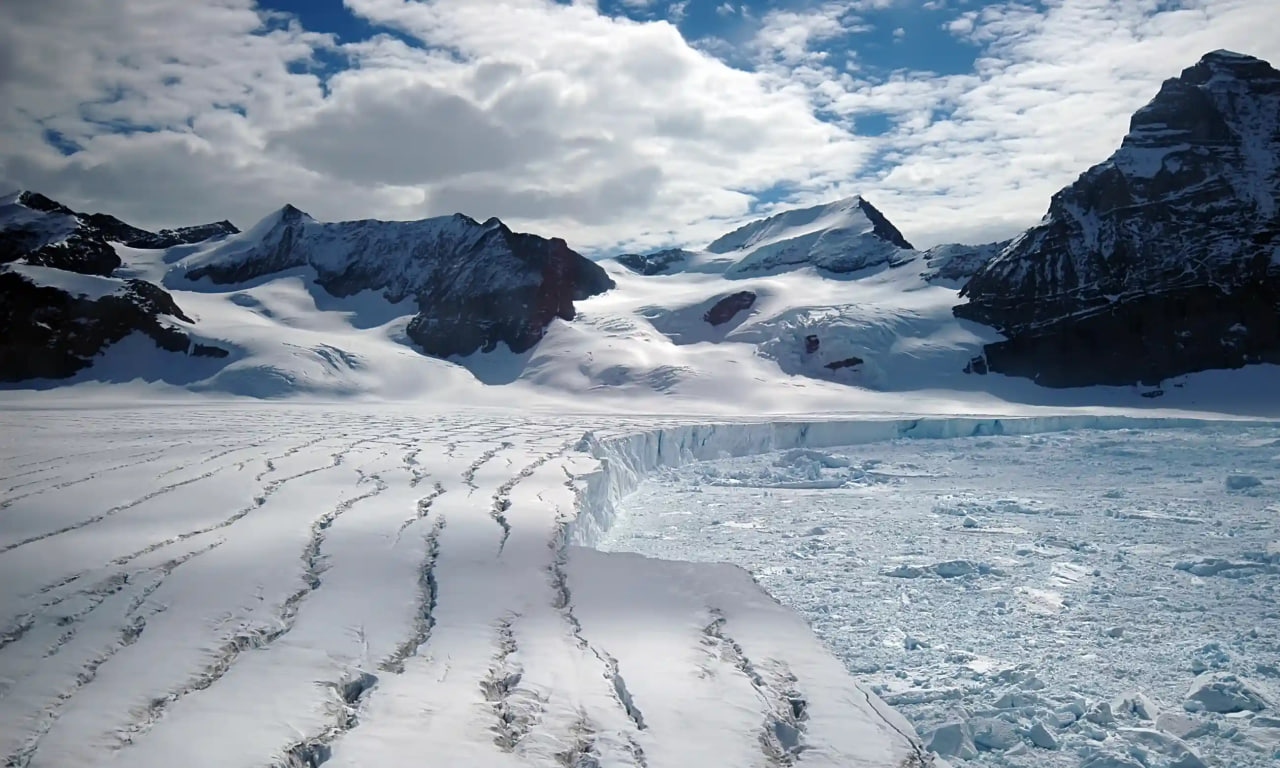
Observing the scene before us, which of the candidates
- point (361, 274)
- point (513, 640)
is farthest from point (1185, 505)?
point (361, 274)

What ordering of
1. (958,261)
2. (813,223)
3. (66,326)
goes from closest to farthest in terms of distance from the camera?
(66,326), (958,261), (813,223)

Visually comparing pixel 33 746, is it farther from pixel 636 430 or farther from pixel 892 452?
pixel 892 452

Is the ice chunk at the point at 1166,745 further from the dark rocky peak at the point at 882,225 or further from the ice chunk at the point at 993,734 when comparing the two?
the dark rocky peak at the point at 882,225

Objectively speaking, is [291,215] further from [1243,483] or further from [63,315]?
[1243,483]

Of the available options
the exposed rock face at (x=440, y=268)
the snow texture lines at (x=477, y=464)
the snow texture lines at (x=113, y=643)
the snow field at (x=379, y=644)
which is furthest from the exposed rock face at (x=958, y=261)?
the snow texture lines at (x=113, y=643)

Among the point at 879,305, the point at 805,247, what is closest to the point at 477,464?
the point at 879,305

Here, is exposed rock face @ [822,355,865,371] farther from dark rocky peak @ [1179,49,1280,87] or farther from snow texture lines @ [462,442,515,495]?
snow texture lines @ [462,442,515,495]
